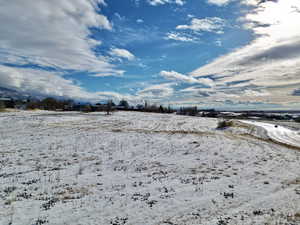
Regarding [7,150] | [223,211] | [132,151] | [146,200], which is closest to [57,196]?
[146,200]

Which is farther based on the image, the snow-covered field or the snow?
the snow

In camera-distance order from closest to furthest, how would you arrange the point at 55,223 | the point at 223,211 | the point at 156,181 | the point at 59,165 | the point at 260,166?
the point at 55,223, the point at 223,211, the point at 156,181, the point at 59,165, the point at 260,166

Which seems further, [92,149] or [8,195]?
[92,149]

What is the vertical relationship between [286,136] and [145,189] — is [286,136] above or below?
below

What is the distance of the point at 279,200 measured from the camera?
6410 millimetres

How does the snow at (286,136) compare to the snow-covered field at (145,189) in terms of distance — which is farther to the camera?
the snow at (286,136)

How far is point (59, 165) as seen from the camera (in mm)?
10102

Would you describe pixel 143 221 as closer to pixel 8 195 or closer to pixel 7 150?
pixel 8 195

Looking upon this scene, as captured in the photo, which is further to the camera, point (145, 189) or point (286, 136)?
point (286, 136)

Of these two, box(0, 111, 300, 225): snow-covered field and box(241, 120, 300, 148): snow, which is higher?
→ box(0, 111, 300, 225): snow-covered field

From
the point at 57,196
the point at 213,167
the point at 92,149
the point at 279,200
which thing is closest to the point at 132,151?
the point at 92,149

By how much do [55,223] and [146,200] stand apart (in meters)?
→ 2.90

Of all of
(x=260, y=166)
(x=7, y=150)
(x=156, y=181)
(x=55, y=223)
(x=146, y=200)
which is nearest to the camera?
(x=55, y=223)

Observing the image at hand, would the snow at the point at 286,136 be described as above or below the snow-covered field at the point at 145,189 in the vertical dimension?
below
